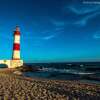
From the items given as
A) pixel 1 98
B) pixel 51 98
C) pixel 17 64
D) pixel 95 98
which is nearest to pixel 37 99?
pixel 51 98

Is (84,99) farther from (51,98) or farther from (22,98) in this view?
(22,98)

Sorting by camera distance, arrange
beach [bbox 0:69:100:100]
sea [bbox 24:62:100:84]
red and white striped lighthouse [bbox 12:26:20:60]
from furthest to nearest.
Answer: red and white striped lighthouse [bbox 12:26:20:60], sea [bbox 24:62:100:84], beach [bbox 0:69:100:100]

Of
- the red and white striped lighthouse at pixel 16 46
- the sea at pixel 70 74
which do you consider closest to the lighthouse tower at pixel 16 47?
the red and white striped lighthouse at pixel 16 46

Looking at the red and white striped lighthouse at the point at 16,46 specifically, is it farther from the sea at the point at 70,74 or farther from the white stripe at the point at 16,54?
the sea at the point at 70,74

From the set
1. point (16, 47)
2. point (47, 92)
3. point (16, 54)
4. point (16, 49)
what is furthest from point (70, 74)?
point (47, 92)

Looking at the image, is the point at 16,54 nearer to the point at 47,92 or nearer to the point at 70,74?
the point at 70,74

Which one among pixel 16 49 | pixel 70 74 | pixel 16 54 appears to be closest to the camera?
pixel 70 74

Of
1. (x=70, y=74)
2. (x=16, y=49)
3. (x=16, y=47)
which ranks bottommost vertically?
(x=70, y=74)

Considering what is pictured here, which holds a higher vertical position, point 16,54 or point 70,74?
point 16,54

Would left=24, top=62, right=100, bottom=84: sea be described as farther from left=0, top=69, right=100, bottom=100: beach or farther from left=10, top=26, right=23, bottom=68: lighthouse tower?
left=0, top=69, right=100, bottom=100: beach

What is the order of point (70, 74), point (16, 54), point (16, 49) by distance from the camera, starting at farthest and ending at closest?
point (16, 54)
point (16, 49)
point (70, 74)

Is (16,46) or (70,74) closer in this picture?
(70,74)

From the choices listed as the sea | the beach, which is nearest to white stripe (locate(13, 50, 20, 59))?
the sea

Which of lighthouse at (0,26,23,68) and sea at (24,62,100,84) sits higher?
lighthouse at (0,26,23,68)
